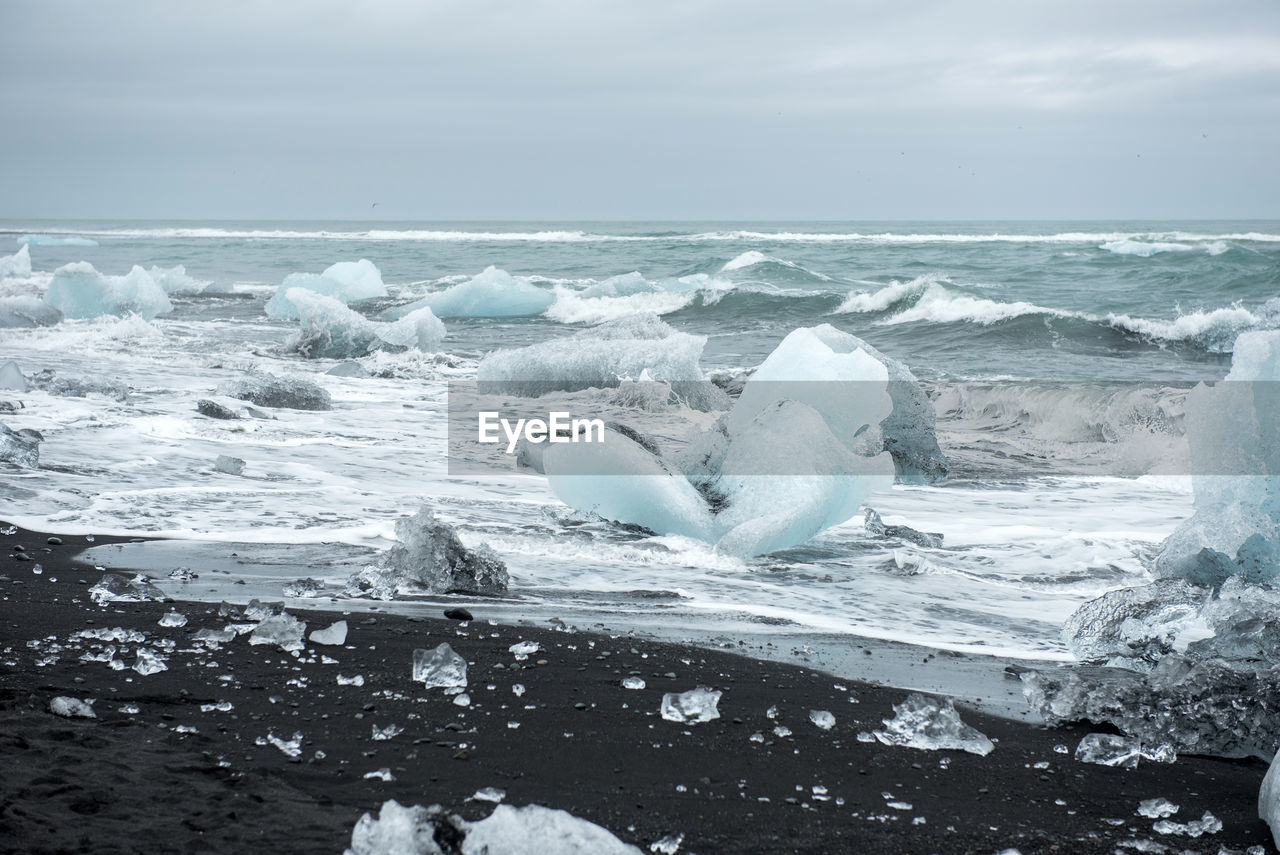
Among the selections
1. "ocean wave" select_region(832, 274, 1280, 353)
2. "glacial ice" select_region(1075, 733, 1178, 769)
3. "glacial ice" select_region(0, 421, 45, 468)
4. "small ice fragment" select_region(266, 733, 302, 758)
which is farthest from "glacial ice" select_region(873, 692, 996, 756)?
"ocean wave" select_region(832, 274, 1280, 353)

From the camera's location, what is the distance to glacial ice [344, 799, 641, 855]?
1.58m

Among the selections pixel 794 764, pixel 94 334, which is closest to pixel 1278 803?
pixel 794 764

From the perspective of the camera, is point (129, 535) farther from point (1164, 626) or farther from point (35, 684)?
point (1164, 626)

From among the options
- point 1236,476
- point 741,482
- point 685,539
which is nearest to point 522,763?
point 685,539

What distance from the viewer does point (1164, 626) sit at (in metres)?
3.06

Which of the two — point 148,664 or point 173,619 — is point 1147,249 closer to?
point 173,619

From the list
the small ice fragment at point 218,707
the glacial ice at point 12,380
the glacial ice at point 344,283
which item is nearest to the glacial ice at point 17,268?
the glacial ice at point 344,283

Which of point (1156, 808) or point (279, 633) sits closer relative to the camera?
point (1156, 808)

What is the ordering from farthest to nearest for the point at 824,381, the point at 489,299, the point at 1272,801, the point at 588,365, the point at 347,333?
the point at 489,299, the point at 347,333, the point at 588,365, the point at 824,381, the point at 1272,801

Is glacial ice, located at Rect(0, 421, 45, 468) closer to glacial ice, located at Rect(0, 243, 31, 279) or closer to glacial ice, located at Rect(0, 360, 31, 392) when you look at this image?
glacial ice, located at Rect(0, 360, 31, 392)

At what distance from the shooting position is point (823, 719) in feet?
7.47

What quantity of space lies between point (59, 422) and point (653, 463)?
139 inches

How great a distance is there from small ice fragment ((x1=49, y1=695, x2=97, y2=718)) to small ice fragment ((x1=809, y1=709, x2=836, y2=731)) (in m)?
1.48

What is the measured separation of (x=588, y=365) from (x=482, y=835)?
765 cm
